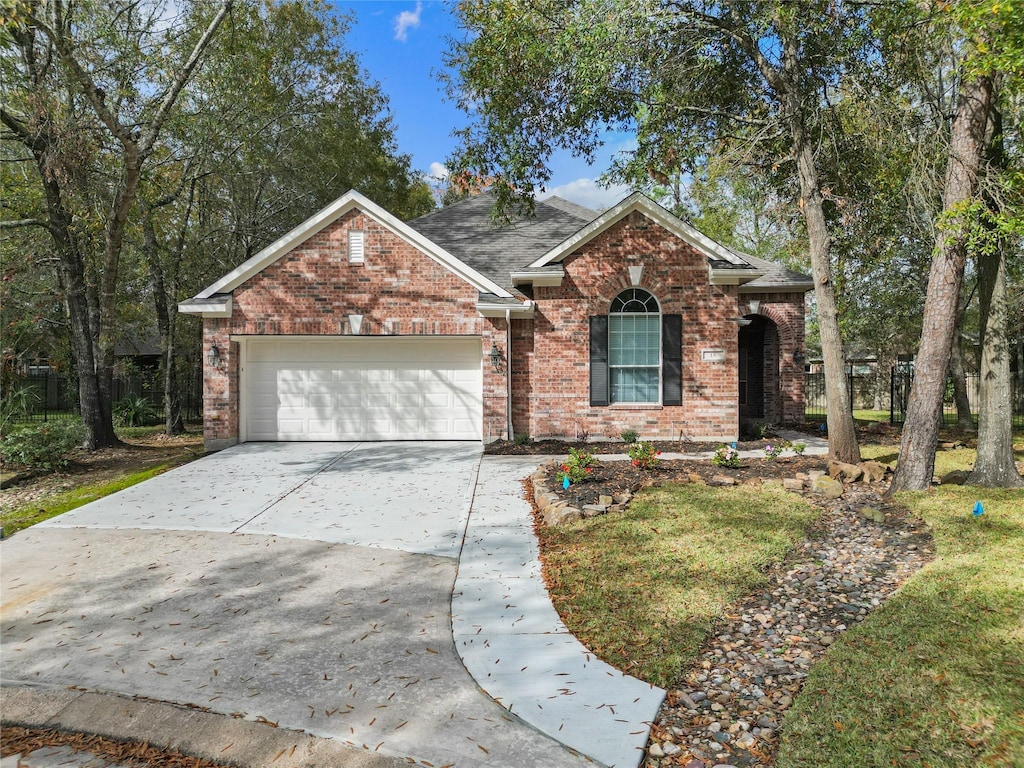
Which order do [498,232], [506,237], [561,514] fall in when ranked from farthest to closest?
[498,232] → [506,237] → [561,514]

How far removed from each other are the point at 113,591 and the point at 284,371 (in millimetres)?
7814

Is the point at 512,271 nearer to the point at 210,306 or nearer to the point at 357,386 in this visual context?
the point at 357,386

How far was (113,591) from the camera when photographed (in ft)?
15.0

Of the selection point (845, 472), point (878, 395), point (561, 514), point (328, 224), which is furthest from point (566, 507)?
point (878, 395)

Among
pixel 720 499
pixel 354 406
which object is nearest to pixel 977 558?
pixel 720 499

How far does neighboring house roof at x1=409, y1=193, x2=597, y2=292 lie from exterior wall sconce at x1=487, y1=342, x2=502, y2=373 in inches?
59.3

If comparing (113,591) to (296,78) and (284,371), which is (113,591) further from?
(296,78)

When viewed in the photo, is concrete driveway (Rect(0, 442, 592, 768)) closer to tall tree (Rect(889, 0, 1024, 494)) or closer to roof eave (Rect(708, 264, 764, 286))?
tall tree (Rect(889, 0, 1024, 494))

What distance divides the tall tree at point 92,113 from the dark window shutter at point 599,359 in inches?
355

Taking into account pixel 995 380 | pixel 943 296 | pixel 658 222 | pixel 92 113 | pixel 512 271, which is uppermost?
pixel 92 113

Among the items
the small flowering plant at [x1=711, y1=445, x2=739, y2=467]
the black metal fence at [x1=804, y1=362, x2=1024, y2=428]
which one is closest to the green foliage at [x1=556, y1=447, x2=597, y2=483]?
the small flowering plant at [x1=711, y1=445, x2=739, y2=467]

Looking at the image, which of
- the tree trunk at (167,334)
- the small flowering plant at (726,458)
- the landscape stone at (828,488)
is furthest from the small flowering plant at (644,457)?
the tree trunk at (167,334)

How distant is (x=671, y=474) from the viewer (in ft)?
27.6

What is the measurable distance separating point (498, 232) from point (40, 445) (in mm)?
10430
